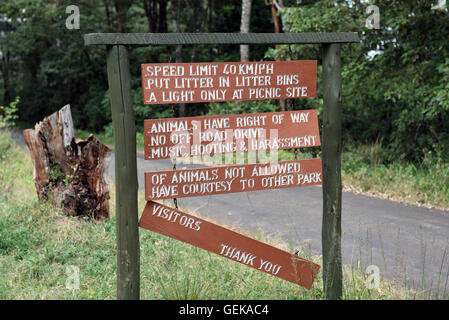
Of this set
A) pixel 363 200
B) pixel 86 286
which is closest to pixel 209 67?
pixel 86 286

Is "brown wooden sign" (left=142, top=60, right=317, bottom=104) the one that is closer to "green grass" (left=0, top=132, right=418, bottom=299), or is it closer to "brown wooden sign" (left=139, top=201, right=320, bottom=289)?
"brown wooden sign" (left=139, top=201, right=320, bottom=289)

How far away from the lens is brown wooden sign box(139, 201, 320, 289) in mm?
3559

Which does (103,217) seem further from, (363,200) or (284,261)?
(363,200)

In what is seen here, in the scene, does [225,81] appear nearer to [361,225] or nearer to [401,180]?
[361,225]

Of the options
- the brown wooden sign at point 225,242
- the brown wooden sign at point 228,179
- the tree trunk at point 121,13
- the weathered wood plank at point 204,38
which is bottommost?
the brown wooden sign at point 225,242

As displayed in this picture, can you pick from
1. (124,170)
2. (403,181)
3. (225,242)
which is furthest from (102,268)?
(403,181)

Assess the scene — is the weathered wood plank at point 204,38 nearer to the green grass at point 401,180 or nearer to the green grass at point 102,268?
the green grass at point 102,268

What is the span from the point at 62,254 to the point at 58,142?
2059 mm

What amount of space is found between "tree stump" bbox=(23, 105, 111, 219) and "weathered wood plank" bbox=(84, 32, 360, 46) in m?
3.21

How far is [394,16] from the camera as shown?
10172mm

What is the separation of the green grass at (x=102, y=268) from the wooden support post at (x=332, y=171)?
0.68 feet

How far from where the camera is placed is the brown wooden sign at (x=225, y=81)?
3.42 m

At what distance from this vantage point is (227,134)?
3.64m

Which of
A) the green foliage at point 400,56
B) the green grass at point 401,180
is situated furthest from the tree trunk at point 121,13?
the green grass at point 401,180
